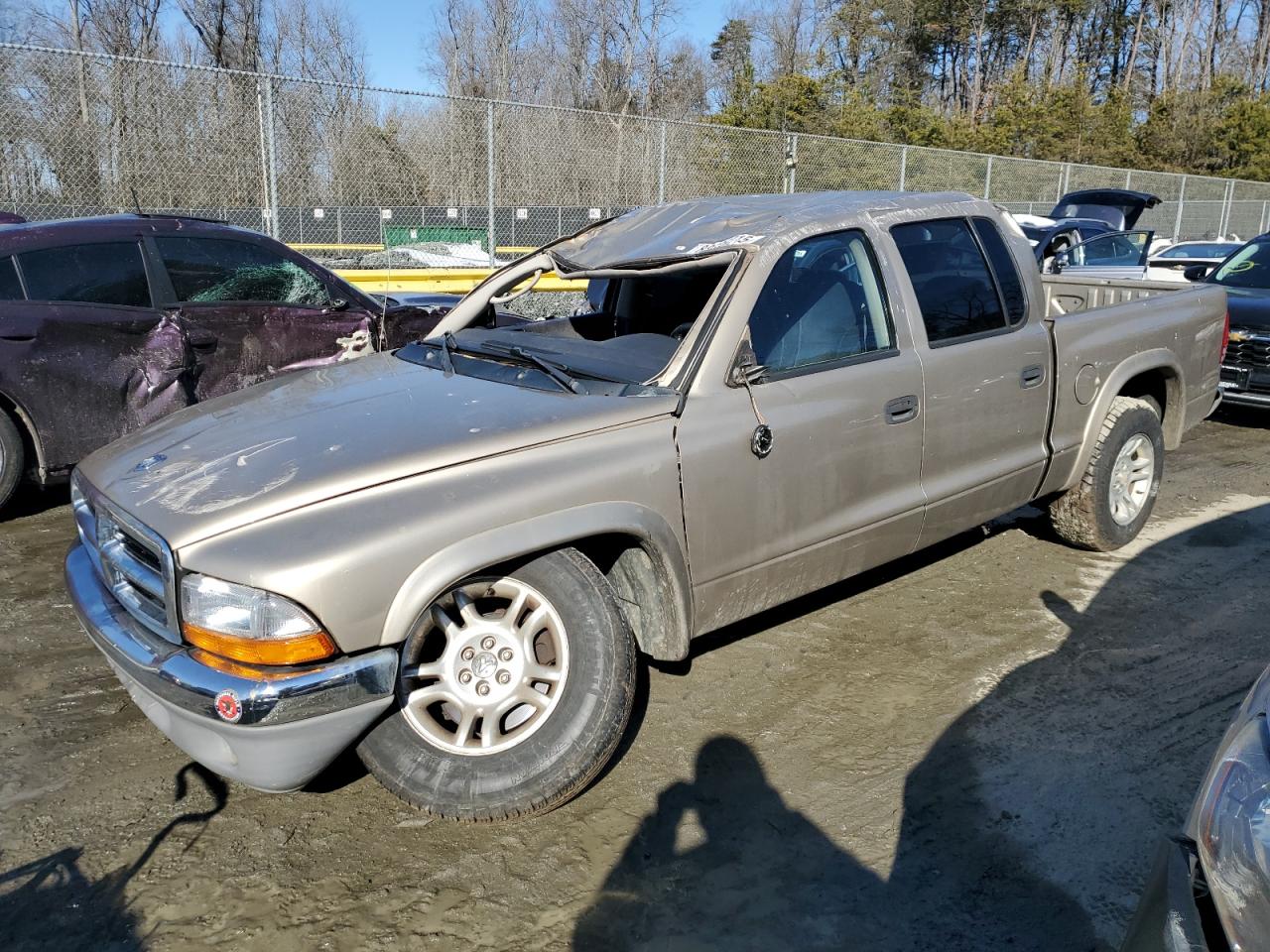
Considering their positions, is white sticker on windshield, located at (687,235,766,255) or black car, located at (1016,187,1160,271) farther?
black car, located at (1016,187,1160,271)

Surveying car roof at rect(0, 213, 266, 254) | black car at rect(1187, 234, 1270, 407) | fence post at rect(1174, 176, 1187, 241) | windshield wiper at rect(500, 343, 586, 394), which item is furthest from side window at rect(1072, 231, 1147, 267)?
fence post at rect(1174, 176, 1187, 241)

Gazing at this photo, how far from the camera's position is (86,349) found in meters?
5.72

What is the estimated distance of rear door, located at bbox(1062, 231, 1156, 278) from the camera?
1138cm

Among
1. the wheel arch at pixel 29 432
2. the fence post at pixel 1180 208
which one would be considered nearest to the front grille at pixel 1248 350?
the wheel arch at pixel 29 432

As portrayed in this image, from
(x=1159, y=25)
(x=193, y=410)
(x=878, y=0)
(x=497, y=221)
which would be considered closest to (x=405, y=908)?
(x=193, y=410)

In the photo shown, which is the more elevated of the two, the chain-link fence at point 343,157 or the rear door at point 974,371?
the chain-link fence at point 343,157

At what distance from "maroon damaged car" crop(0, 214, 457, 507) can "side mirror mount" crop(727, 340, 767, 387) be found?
3.98 meters

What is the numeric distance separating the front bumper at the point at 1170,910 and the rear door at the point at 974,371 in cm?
235

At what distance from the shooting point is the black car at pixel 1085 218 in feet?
39.4

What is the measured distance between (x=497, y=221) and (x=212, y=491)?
30.4 ft

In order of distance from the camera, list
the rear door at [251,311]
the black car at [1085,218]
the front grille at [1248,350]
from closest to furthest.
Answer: the rear door at [251,311] → the front grille at [1248,350] → the black car at [1085,218]

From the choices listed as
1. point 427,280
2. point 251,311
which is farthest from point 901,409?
point 427,280

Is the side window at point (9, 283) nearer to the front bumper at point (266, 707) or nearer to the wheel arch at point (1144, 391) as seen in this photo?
the front bumper at point (266, 707)

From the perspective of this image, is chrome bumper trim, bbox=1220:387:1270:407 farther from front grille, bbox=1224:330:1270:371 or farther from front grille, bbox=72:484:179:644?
front grille, bbox=72:484:179:644
